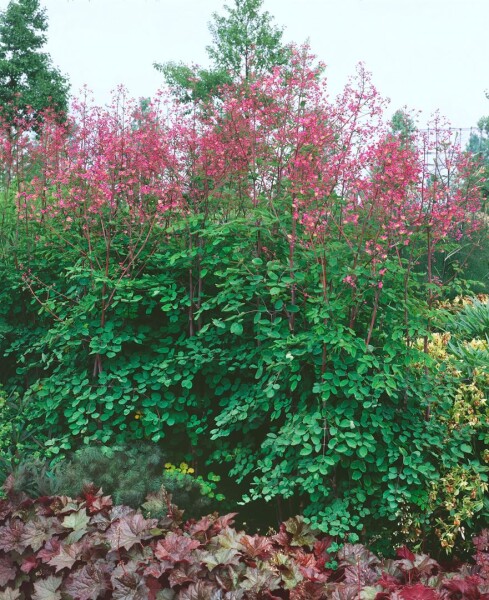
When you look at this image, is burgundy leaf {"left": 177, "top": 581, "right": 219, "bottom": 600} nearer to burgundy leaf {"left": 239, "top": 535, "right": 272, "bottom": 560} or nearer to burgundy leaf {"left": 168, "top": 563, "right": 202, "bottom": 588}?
burgundy leaf {"left": 168, "top": 563, "right": 202, "bottom": 588}

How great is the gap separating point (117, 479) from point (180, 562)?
1103 millimetres

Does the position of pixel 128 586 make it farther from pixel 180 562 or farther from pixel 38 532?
pixel 38 532

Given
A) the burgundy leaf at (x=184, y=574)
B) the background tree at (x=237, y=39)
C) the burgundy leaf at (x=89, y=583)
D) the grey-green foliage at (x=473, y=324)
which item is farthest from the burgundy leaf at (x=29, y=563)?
the background tree at (x=237, y=39)

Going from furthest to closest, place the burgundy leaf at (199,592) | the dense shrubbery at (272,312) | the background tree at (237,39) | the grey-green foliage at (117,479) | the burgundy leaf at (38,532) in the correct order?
the background tree at (237,39) → the grey-green foliage at (117,479) → the dense shrubbery at (272,312) → the burgundy leaf at (38,532) → the burgundy leaf at (199,592)

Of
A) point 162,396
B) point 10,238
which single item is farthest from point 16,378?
point 162,396

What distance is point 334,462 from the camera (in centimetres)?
353

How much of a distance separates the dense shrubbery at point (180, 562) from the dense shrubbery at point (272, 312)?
0.27 metres

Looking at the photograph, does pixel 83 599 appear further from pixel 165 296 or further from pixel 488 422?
pixel 488 422

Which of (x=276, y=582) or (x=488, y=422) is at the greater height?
(x=488, y=422)

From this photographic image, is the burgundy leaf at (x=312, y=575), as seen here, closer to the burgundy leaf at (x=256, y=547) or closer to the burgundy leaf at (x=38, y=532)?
the burgundy leaf at (x=256, y=547)

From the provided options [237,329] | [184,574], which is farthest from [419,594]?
[237,329]

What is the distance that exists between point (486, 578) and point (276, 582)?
984mm

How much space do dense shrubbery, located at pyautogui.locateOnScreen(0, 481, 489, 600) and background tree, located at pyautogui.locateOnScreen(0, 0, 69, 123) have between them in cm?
1917

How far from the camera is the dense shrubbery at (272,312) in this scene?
3715 millimetres
